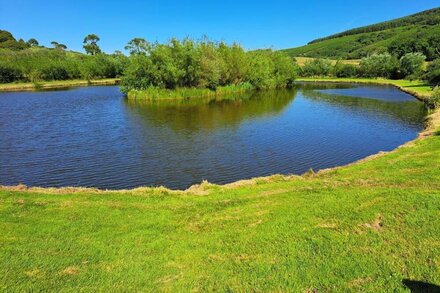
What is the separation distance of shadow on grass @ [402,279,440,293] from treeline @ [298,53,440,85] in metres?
91.5

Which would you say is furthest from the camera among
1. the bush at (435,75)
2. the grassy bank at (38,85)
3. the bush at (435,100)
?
the grassy bank at (38,85)

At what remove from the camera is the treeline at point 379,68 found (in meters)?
115

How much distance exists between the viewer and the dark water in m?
21.4

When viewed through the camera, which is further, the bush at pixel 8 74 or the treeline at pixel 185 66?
the bush at pixel 8 74

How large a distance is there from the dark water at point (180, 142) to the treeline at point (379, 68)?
60463mm

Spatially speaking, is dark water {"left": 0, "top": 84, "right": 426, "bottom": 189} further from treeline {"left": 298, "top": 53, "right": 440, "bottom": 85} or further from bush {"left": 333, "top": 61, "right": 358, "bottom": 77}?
bush {"left": 333, "top": 61, "right": 358, "bottom": 77}

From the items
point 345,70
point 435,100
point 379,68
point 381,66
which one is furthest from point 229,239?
point 345,70

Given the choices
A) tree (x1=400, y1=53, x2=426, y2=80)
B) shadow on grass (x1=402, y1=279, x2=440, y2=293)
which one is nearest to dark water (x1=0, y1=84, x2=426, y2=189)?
shadow on grass (x1=402, y1=279, x2=440, y2=293)

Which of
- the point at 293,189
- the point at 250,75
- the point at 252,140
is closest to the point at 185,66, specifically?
the point at 250,75

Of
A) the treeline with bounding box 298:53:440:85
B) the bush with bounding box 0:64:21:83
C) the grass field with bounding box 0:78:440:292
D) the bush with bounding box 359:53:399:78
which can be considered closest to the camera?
the grass field with bounding box 0:78:440:292

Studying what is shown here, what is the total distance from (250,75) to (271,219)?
84.1 m

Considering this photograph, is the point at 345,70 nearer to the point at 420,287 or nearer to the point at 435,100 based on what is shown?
the point at 435,100

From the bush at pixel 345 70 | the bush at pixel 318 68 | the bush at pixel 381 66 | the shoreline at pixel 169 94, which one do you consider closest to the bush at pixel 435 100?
the shoreline at pixel 169 94

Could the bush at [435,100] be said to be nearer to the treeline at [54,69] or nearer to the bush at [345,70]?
the bush at [345,70]
